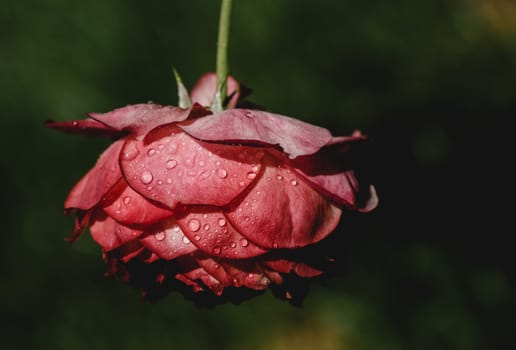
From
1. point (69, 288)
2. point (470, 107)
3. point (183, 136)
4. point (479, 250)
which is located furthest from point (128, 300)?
point (183, 136)

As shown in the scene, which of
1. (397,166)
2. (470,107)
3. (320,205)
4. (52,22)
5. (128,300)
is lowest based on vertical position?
(128,300)

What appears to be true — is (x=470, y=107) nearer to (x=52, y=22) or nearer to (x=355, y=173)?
(x=52, y=22)

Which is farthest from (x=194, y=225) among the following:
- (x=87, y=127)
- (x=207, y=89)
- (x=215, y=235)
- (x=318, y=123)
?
(x=318, y=123)

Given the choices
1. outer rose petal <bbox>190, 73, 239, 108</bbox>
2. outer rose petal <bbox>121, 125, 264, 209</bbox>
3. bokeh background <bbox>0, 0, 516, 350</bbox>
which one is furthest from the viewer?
bokeh background <bbox>0, 0, 516, 350</bbox>

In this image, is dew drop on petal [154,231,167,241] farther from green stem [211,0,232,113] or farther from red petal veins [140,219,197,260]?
green stem [211,0,232,113]

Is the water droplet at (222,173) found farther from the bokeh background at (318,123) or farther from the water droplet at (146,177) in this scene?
the bokeh background at (318,123)

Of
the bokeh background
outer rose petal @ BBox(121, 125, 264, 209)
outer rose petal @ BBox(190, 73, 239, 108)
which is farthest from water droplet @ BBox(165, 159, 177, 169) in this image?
the bokeh background

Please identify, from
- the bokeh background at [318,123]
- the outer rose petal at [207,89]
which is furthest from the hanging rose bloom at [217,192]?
the bokeh background at [318,123]

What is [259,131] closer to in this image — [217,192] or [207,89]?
[217,192]
